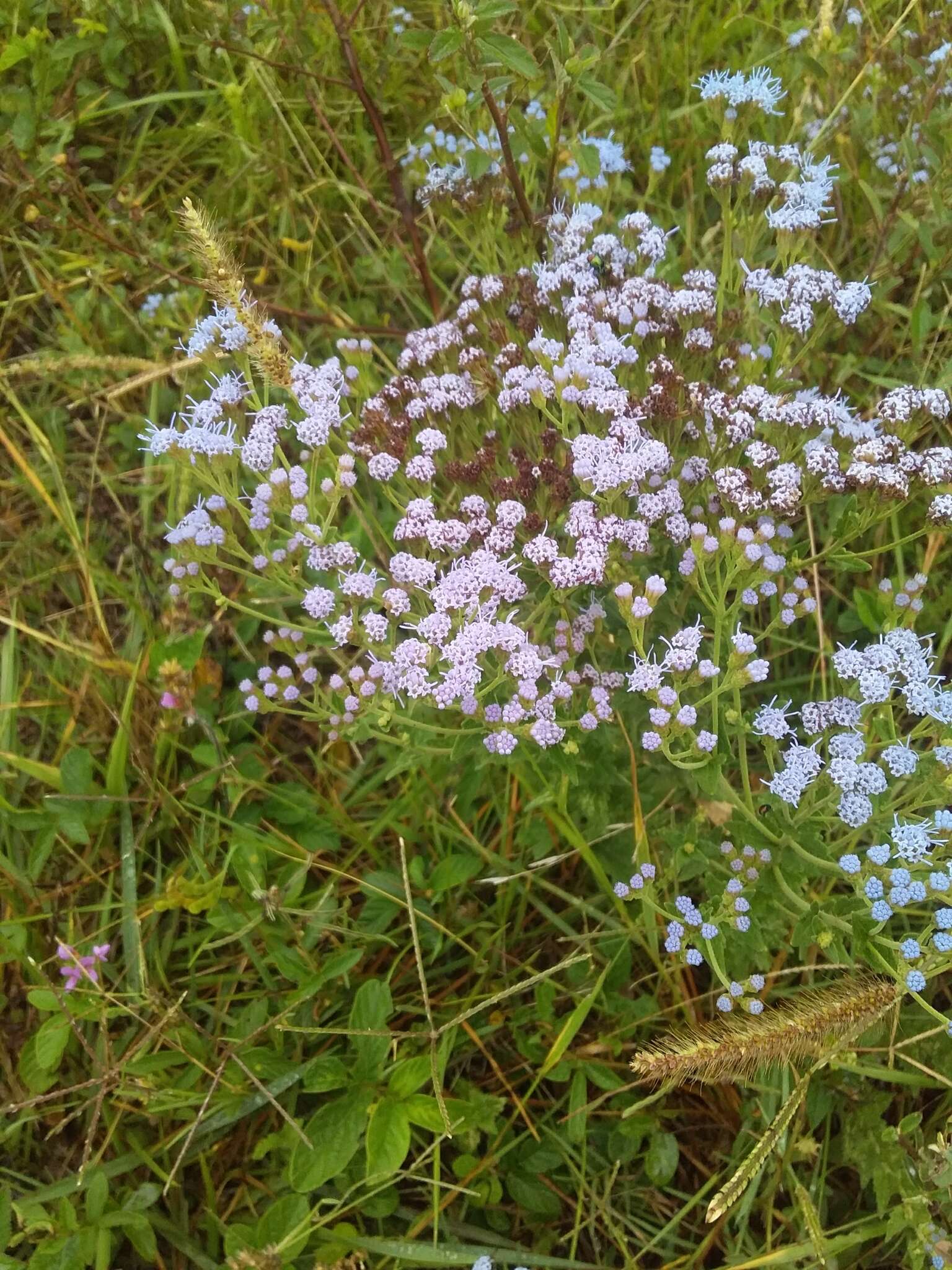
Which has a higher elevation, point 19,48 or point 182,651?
point 19,48

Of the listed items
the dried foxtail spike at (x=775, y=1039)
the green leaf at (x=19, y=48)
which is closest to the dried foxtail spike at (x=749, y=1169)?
the dried foxtail spike at (x=775, y=1039)

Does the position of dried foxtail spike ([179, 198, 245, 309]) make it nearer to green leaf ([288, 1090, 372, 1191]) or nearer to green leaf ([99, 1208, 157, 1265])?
green leaf ([288, 1090, 372, 1191])

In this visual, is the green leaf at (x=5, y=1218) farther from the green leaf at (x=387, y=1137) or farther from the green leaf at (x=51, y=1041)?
the green leaf at (x=387, y=1137)

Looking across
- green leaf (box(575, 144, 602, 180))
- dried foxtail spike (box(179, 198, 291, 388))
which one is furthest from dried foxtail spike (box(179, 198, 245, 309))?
green leaf (box(575, 144, 602, 180))

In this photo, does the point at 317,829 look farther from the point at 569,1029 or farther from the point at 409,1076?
the point at 569,1029

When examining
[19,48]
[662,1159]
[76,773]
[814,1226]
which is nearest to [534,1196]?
[662,1159]

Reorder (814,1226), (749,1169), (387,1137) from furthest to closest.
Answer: (387,1137) → (814,1226) → (749,1169)
